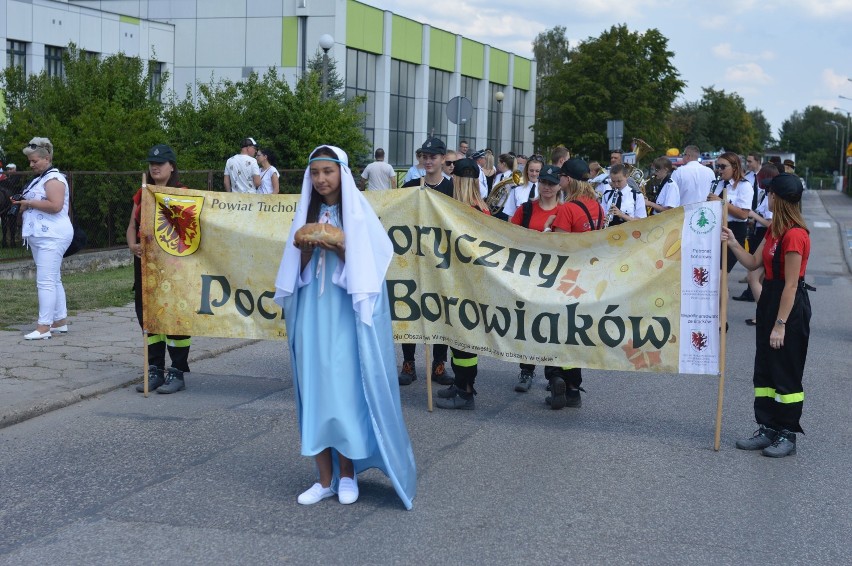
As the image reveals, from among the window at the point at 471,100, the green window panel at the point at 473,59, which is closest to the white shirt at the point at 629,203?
the window at the point at 471,100

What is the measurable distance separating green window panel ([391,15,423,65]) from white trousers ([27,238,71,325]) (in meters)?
44.5

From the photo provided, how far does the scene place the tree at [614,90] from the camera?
65000 mm

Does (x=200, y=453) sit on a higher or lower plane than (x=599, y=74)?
lower

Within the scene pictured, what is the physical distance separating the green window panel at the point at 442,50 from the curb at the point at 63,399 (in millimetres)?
50175

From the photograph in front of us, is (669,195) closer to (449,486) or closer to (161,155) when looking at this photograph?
(161,155)

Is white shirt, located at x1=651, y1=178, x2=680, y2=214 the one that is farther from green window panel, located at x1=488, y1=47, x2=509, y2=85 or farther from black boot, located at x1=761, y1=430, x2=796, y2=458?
green window panel, located at x1=488, y1=47, x2=509, y2=85

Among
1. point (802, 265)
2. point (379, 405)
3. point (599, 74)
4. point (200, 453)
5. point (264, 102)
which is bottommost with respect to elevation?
point (200, 453)

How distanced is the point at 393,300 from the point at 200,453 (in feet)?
7.03

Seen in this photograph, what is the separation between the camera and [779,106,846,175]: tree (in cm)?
15400

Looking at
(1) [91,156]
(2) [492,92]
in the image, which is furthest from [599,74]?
(1) [91,156]

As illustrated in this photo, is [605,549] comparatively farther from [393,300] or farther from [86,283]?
[86,283]

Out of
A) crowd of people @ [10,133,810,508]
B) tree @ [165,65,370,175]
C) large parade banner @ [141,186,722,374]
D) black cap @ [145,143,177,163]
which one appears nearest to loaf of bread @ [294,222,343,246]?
crowd of people @ [10,133,810,508]

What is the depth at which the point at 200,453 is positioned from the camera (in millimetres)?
6723

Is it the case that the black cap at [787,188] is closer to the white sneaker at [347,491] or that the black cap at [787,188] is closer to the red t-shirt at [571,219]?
the red t-shirt at [571,219]
